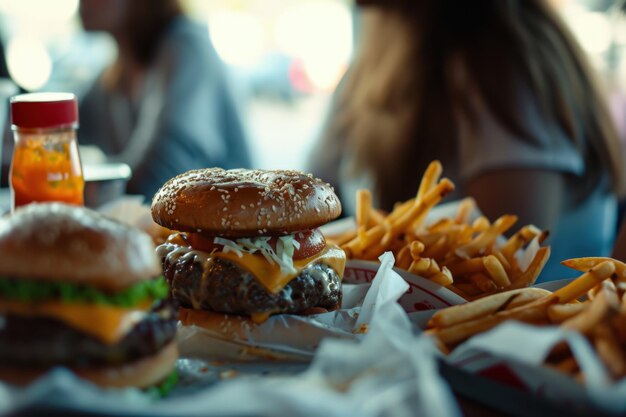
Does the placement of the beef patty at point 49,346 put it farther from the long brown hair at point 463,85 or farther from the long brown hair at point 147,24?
the long brown hair at point 147,24

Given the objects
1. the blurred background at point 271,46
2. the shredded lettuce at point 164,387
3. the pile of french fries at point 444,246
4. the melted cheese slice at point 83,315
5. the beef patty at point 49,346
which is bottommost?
the blurred background at point 271,46

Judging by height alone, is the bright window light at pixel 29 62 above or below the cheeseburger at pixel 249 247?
below

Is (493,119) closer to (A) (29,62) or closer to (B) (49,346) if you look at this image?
(B) (49,346)

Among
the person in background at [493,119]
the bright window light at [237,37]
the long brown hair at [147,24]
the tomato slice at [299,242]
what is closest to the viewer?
the tomato slice at [299,242]

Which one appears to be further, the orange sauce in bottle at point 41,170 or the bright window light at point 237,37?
the bright window light at point 237,37

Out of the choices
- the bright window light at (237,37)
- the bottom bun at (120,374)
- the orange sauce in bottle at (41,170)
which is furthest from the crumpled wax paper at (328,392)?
the bright window light at (237,37)
